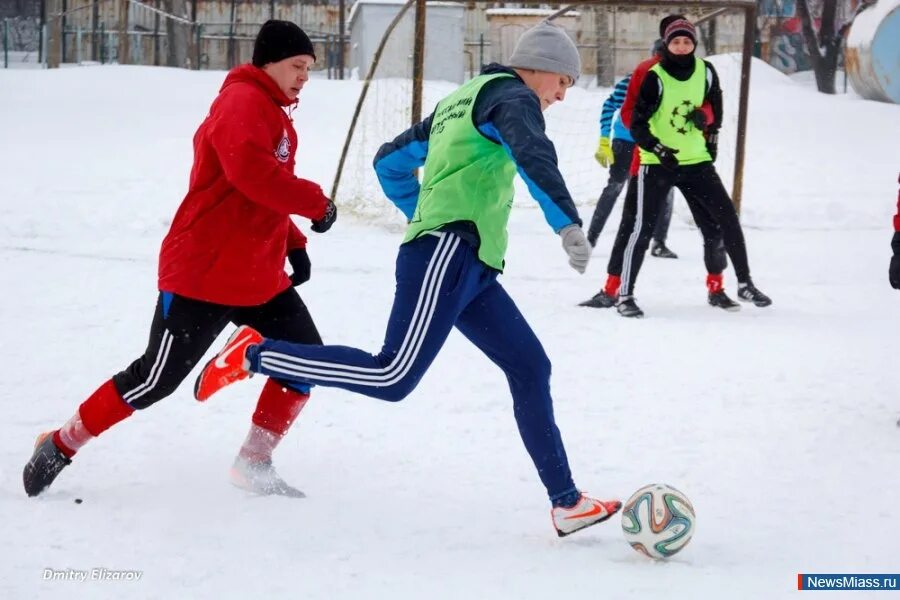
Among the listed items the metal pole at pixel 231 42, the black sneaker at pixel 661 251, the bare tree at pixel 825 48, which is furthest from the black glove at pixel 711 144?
the metal pole at pixel 231 42

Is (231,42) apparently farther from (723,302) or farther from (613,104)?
(723,302)

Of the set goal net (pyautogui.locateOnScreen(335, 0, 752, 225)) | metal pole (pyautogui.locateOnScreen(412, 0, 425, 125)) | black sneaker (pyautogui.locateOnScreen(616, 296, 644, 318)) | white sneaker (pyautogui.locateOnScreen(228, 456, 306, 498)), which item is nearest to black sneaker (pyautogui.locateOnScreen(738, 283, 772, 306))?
black sneaker (pyautogui.locateOnScreen(616, 296, 644, 318))

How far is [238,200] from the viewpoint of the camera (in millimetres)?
3902

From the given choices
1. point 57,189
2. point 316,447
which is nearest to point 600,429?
point 316,447

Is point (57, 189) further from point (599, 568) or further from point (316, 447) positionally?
point (599, 568)

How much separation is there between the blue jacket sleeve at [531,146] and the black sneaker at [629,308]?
4.02m

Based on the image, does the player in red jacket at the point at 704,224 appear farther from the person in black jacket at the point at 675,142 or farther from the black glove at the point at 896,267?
the black glove at the point at 896,267

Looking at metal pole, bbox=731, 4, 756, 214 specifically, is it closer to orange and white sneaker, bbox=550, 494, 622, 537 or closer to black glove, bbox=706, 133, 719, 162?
black glove, bbox=706, 133, 719, 162

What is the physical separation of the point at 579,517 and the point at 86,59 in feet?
96.3

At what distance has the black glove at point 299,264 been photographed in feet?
14.1

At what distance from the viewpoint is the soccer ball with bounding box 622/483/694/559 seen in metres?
3.49

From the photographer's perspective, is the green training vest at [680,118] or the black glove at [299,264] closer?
the black glove at [299,264]

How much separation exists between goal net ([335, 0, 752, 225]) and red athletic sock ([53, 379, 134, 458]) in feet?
23.6

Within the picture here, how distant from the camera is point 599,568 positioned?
3.48 meters
